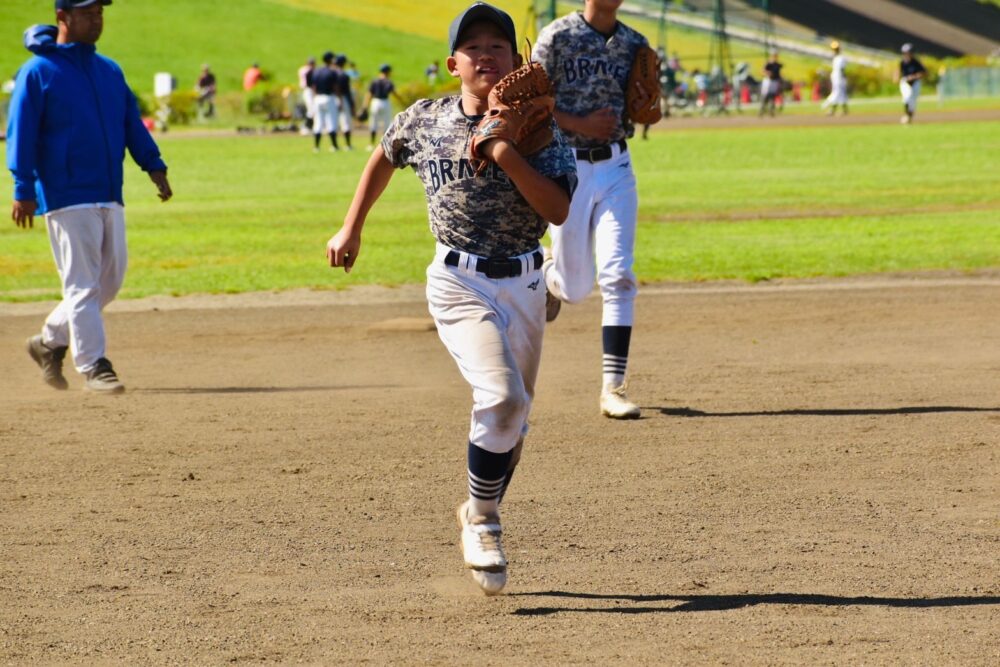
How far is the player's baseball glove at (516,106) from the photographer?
5.07 meters

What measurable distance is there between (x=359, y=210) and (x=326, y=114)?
3313cm

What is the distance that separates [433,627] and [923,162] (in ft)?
82.5

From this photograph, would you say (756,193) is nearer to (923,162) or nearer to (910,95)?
(923,162)

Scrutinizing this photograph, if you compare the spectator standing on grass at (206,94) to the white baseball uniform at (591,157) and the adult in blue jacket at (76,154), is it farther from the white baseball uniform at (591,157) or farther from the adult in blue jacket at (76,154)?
the white baseball uniform at (591,157)

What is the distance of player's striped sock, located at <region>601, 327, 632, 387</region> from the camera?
8602 mm

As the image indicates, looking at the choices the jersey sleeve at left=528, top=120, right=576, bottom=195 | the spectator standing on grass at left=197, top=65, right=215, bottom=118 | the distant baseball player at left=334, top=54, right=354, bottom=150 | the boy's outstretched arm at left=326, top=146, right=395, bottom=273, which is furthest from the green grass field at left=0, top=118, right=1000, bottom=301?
the spectator standing on grass at left=197, top=65, right=215, bottom=118

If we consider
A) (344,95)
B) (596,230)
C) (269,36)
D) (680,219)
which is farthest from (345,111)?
(269,36)

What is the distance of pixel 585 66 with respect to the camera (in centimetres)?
840

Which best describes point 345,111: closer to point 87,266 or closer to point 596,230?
point 87,266

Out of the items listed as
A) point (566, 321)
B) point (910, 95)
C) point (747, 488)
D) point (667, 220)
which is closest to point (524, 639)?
point (747, 488)

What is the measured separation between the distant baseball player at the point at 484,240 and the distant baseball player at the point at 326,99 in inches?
1276

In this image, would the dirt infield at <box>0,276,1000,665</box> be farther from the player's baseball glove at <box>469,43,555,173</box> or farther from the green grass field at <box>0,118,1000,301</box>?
the green grass field at <box>0,118,1000,301</box>

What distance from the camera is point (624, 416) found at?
28.1ft

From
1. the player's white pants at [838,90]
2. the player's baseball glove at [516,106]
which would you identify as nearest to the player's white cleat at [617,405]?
the player's baseball glove at [516,106]
